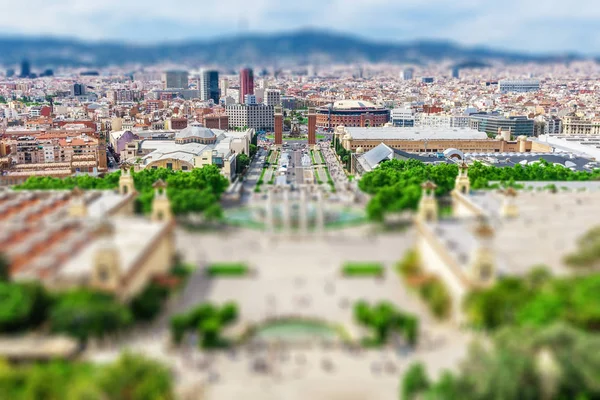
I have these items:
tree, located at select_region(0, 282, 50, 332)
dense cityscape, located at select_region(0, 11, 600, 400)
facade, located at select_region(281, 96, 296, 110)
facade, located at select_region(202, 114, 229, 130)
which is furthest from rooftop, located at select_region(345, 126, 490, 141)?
tree, located at select_region(0, 282, 50, 332)

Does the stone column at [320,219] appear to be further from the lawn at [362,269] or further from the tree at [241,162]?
the tree at [241,162]

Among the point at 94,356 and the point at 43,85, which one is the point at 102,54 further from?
the point at 43,85

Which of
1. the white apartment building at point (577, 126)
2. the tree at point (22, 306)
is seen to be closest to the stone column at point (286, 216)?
the tree at point (22, 306)

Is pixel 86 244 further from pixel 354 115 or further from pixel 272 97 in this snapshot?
pixel 272 97

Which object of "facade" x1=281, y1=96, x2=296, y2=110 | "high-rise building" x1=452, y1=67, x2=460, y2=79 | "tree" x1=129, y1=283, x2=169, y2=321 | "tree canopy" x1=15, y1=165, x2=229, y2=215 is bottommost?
"tree" x1=129, y1=283, x2=169, y2=321

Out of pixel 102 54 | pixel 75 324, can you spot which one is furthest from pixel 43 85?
pixel 75 324

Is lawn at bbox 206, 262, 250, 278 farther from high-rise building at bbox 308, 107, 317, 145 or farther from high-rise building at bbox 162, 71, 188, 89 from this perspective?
high-rise building at bbox 162, 71, 188, 89
